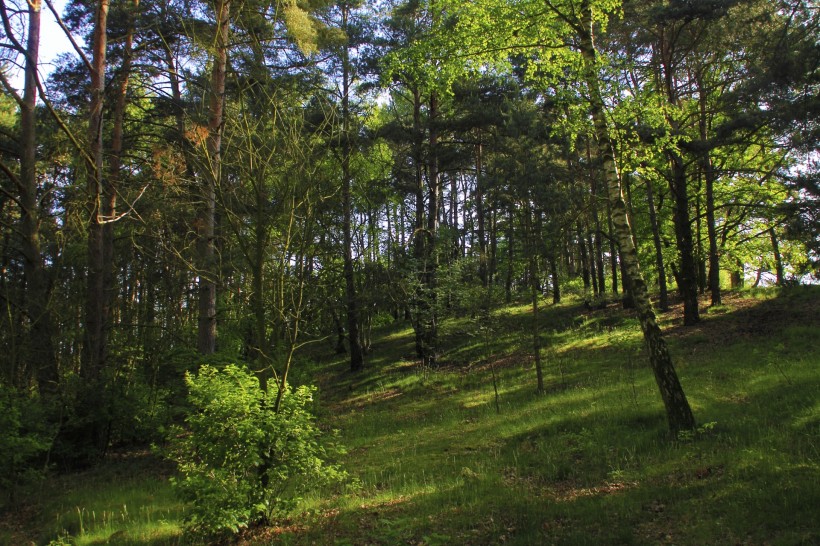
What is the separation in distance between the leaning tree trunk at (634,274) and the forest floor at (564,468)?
0.41 metres

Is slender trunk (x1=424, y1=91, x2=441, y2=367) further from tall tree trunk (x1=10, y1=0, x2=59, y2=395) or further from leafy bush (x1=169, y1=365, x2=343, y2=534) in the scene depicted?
leafy bush (x1=169, y1=365, x2=343, y2=534)

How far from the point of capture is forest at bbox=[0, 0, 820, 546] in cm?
554

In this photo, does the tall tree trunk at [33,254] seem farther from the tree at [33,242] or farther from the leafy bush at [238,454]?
the leafy bush at [238,454]

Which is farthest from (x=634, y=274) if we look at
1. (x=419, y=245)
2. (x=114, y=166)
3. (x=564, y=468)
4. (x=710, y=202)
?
(x=419, y=245)

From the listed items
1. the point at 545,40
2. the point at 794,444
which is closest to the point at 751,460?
the point at 794,444

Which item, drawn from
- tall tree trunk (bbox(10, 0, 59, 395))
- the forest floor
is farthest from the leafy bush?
tall tree trunk (bbox(10, 0, 59, 395))

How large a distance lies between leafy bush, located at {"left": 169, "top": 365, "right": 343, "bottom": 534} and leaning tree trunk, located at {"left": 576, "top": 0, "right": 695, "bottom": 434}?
16.3 ft

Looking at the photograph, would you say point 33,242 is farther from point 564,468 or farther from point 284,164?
point 564,468

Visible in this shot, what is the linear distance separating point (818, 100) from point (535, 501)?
9.02 meters

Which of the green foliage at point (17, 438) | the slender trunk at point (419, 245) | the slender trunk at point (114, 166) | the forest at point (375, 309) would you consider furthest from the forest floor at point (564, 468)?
the slender trunk at point (114, 166)

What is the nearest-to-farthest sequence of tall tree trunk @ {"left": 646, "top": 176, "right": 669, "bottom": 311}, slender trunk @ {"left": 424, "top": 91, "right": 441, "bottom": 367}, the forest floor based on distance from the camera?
the forest floor, slender trunk @ {"left": 424, "top": 91, "right": 441, "bottom": 367}, tall tree trunk @ {"left": 646, "top": 176, "right": 669, "bottom": 311}

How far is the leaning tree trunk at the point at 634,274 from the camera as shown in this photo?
730 centimetres

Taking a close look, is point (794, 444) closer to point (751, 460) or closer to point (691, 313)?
point (751, 460)

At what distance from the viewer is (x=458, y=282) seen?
53.6ft
